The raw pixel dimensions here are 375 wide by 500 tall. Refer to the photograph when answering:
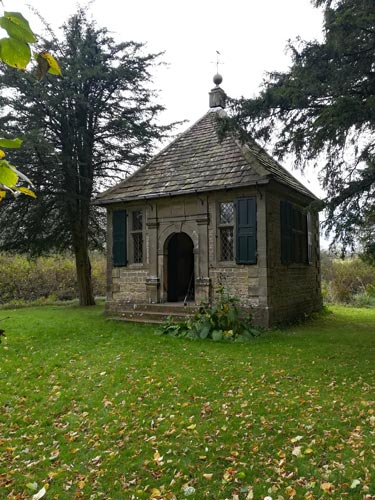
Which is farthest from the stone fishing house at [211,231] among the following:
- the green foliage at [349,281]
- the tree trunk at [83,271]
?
the green foliage at [349,281]

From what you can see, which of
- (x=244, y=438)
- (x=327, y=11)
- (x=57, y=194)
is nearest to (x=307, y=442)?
(x=244, y=438)

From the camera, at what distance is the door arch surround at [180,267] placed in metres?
12.9

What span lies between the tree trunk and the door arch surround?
4.57 metres

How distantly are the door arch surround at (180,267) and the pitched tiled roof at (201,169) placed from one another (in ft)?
6.49

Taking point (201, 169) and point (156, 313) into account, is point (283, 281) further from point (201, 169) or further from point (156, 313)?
point (201, 169)

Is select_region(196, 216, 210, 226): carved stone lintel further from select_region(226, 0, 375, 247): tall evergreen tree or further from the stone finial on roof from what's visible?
the stone finial on roof

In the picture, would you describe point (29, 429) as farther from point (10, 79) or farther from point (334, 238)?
point (10, 79)

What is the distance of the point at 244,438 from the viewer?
166 inches

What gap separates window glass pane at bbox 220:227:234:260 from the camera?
1061 centimetres

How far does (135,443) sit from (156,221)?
798 cm

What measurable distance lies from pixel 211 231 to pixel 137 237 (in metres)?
2.85

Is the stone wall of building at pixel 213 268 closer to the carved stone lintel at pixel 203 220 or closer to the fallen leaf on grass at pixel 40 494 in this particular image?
the carved stone lintel at pixel 203 220

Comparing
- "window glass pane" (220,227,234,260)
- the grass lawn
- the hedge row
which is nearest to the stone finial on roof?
"window glass pane" (220,227,234,260)

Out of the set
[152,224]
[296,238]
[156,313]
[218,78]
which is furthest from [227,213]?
[218,78]
